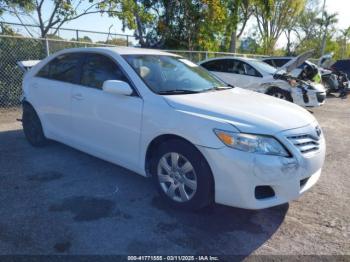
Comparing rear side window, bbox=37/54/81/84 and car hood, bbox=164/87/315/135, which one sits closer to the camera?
car hood, bbox=164/87/315/135

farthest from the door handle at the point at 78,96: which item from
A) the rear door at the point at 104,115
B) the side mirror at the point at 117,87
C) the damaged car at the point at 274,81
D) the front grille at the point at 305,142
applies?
the damaged car at the point at 274,81

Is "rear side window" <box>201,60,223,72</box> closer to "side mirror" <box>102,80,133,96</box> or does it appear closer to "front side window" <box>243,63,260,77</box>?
"front side window" <box>243,63,260,77</box>

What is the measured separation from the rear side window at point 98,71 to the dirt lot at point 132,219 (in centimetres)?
121

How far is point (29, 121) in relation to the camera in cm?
547

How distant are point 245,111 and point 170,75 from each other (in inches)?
47.2

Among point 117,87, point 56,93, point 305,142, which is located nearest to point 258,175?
point 305,142

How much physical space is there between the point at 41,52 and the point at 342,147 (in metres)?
7.88

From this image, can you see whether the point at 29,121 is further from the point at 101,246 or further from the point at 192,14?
the point at 192,14

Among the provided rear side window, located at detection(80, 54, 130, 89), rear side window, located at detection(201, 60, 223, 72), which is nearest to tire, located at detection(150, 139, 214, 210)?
rear side window, located at detection(80, 54, 130, 89)

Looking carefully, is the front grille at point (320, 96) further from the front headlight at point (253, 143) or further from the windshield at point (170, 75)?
the front headlight at point (253, 143)

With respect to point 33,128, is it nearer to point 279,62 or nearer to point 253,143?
point 253,143

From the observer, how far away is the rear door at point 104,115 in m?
3.71

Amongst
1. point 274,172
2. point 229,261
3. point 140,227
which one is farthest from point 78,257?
point 274,172

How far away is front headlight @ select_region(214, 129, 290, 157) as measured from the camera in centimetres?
294
